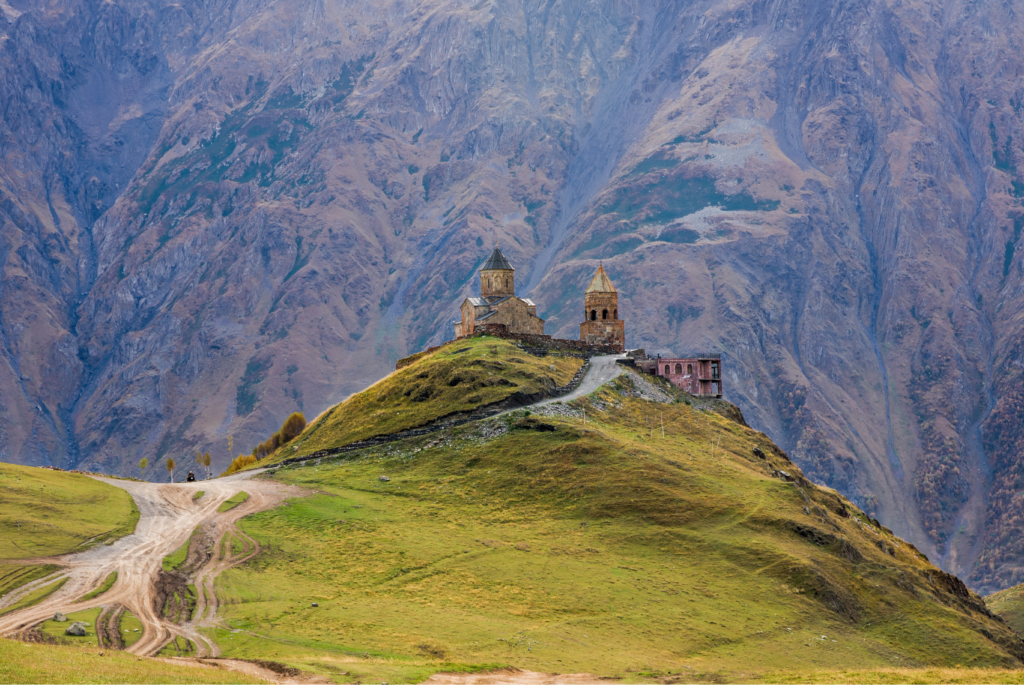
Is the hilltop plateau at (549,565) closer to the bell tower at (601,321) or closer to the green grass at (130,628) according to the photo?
the green grass at (130,628)

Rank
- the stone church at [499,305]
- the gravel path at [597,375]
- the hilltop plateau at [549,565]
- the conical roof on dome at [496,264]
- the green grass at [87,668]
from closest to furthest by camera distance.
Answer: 1. the green grass at [87,668]
2. the hilltop plateau at [549,565]
3. the gravel path at [597,375]
4. the stone church at [499,305]
5. the conical roof on dome at [496,264]

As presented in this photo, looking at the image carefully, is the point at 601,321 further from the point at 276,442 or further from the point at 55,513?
the point at 55,513

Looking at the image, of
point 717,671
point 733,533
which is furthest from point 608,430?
point 717,671

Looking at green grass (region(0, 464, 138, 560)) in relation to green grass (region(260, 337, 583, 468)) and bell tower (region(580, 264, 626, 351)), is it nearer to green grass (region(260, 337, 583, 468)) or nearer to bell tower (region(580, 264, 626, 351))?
green grass (region(260, 337, 583, 468))

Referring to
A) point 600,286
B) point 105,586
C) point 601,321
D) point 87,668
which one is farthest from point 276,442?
point 87,668

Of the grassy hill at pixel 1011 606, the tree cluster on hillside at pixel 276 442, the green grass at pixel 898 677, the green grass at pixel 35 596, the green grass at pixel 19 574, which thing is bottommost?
the grassy hill at pixel 1011 606

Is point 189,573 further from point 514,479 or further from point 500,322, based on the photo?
point 500,322

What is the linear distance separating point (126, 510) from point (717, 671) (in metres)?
52.9

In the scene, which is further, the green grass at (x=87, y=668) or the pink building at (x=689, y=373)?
the pink building at (x=689, y=373)

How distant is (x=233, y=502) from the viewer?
97312mm

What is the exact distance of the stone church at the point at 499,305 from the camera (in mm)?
164625

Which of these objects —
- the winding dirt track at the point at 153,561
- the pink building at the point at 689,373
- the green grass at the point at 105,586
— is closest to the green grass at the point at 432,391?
the winding dirt track at the point at 153,561

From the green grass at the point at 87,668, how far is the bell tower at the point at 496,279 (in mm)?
118383

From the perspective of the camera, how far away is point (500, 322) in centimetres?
16238
